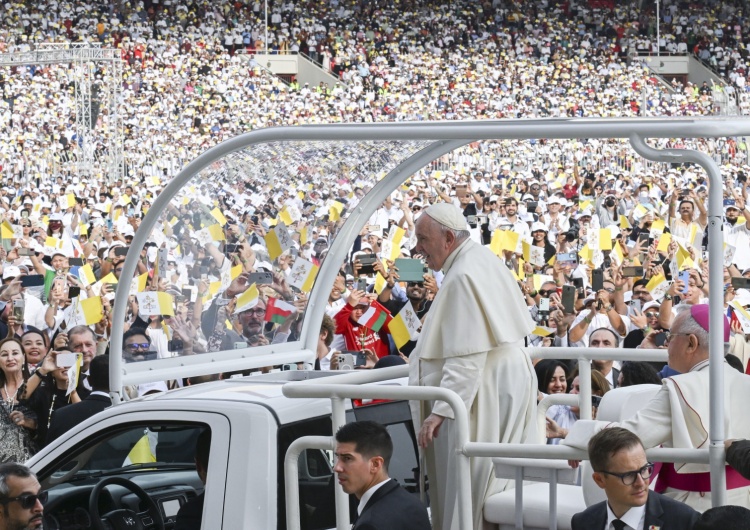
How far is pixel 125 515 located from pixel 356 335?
4013 millimetres

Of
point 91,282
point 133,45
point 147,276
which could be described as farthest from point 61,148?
point 147,276

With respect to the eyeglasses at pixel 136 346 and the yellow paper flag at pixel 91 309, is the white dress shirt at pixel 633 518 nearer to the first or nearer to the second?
the eyeglasses at pixel 136 346

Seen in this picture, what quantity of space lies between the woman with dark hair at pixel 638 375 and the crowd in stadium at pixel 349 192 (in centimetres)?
1

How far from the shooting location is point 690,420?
3289 millimetres

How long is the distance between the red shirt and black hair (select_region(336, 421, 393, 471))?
14.3 feet

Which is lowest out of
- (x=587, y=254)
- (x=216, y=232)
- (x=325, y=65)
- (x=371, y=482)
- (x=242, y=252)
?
(x=587, y=254)

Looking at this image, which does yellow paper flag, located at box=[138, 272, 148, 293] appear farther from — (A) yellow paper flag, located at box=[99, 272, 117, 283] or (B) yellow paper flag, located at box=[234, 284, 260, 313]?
(A) yellow paper flag, located at box=[99, 272, 117, 283]

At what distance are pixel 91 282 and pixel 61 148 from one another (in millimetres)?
18068

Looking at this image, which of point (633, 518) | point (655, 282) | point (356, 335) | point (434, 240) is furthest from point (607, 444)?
point (655, 282)

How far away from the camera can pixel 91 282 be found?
30.8 feet

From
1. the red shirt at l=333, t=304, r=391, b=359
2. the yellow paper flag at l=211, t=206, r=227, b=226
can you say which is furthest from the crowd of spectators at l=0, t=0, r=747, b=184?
the yellow paper flag at l=211, t=206, r=227, b=226

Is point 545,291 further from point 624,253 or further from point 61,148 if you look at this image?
point 61,148

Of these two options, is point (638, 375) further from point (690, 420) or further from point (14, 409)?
point (14, 409)

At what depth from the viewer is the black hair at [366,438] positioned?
3264mm
